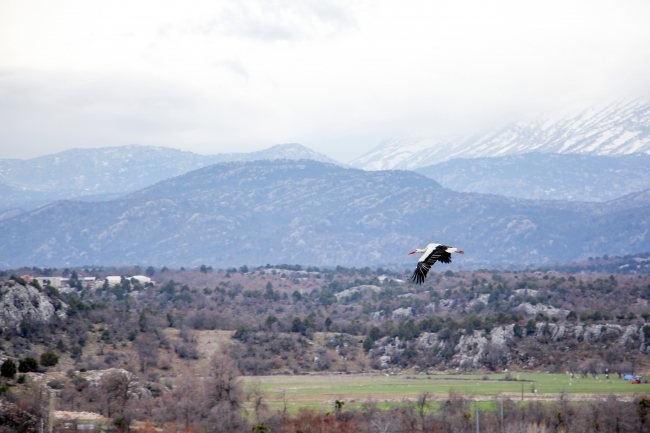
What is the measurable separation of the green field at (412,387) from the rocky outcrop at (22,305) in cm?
2905

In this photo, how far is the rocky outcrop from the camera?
127m

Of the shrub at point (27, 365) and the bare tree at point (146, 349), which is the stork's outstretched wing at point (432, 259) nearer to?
the shrub at point (27, 365)

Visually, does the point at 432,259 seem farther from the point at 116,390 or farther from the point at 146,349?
the point at 146,349

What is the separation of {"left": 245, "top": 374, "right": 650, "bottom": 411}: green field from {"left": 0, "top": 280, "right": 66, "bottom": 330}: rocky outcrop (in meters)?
29.1

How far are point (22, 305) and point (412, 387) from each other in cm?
5232

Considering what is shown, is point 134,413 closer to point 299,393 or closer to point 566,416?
point 299,393

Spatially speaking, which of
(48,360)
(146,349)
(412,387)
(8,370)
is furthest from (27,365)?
(412,387)

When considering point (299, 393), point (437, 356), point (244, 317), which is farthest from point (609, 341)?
point (244, 317)

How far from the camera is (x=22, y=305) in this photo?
131m

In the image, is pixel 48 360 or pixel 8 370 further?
pixel 48 360

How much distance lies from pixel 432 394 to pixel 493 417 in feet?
50.3

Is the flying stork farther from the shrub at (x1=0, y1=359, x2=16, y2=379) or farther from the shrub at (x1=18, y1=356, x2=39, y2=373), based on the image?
the shrub at (x1=18, y1=356, x2=39, y2=373)

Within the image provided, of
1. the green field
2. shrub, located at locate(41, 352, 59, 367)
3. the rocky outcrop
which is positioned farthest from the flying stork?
the rocky outcrop

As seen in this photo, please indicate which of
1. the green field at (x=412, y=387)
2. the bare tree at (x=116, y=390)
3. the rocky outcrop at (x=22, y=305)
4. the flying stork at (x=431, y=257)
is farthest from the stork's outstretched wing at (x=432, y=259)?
the rocky outcrop at (x=22, y=305)
